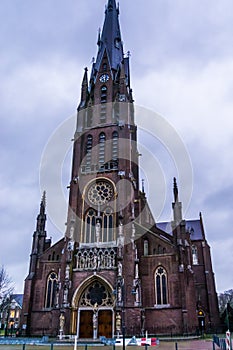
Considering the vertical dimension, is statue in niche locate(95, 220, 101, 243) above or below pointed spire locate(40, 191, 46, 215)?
below

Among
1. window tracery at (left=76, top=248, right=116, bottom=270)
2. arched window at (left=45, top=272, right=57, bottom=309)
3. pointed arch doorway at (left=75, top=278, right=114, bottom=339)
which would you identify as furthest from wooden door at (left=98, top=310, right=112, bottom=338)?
arched window at (left=45, top=272, right=57, bottom=309)

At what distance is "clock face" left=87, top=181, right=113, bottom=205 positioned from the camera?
42469mm

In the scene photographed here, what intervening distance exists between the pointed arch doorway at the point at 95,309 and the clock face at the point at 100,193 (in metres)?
10.1

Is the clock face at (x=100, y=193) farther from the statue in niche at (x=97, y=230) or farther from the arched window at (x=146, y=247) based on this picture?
the arched window at (x=146, y=247)

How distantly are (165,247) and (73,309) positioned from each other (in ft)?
41.8

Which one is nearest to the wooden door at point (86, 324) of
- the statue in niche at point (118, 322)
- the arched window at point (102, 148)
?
the statue in niche at point (118, 322)

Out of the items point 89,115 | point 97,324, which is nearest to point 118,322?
point 97,324

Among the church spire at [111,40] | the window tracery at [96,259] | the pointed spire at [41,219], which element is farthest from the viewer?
the church spire at [111,40]

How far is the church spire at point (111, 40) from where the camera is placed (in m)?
57.4

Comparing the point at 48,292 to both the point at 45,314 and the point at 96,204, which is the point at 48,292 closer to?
the point at 45,314

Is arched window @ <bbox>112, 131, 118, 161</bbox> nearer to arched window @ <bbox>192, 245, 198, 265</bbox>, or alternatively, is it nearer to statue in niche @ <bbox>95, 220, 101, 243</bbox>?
statue in niche @ <bbox>95, 220, 101, 243</bbox>

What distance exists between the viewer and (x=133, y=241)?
38062 mm

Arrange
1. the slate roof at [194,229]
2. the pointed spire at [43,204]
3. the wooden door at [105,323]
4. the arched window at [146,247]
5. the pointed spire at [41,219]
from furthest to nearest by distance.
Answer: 1. the slate roof at [194,229]
2. the pointed spire at [43,204]
3. the pointed spire at [41,219]
4. the arched window at [146,247]
5. the wooden door at [105,323]

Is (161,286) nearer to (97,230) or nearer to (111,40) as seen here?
(97,230)
